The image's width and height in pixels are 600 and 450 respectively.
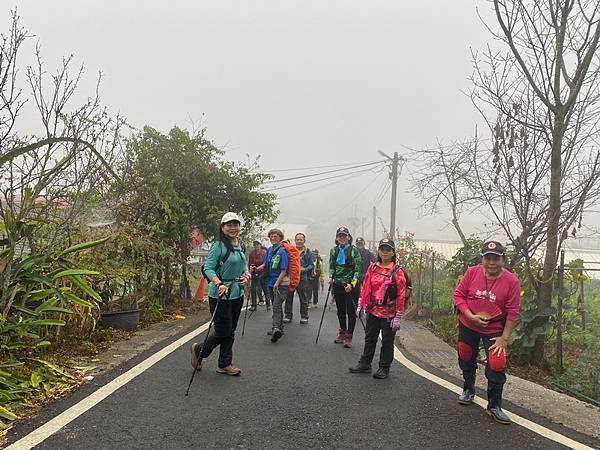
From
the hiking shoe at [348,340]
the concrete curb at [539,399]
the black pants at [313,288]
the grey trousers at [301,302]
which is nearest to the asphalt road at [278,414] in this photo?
the concrete curb at [539,399]

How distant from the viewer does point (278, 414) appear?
4195 mm

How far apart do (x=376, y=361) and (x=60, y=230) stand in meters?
4.31

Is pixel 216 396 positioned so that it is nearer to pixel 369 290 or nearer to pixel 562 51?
pixel 369 290

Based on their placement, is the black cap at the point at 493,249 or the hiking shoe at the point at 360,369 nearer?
the black cap at the point at 493,249

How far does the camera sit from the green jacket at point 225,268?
5.27 m

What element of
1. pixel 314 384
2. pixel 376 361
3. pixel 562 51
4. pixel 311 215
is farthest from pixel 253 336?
pixel 311 215

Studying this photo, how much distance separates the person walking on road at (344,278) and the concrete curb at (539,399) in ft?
3.15

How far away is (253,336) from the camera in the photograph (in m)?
7.77

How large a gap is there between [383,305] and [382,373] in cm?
75

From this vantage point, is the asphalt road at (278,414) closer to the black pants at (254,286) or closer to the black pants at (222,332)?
the black pants at (222,332)

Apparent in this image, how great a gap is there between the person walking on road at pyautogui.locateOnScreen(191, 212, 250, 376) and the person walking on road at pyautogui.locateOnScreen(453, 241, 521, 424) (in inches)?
90.8

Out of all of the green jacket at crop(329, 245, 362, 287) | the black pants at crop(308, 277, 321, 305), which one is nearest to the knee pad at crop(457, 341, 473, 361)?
the green jacket at crop(329, 245, 362, 287)

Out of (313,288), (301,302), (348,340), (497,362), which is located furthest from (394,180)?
(497,362)

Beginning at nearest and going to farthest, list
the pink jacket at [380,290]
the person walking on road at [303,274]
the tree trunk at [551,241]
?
the pink jacket at [380,290]
the tree trunk at [551,241]
the person walking on road at [303,274]
